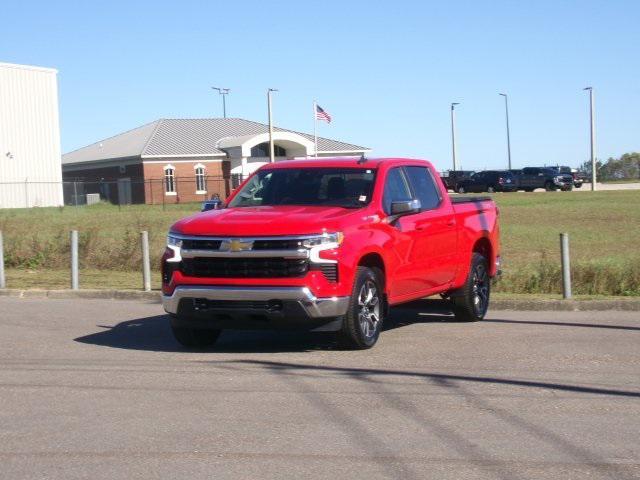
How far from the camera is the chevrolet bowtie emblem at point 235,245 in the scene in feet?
32.4

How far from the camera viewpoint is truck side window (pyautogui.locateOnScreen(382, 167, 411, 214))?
11086 mm

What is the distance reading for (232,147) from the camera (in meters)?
73.8

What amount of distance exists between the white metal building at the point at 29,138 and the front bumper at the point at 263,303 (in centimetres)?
5546

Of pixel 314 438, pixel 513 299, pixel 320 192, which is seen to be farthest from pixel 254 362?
pixel 513 299

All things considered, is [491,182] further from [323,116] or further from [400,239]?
[400,239]

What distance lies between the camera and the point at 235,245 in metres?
9.93

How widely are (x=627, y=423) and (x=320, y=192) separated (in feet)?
15.9

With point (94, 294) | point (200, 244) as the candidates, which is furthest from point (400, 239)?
point (94, 294)

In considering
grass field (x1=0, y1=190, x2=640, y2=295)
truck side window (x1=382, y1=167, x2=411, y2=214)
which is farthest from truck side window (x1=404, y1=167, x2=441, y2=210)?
grass field (x1=0, y1=190, x2=640, y2=295)

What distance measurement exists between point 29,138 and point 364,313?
58.3 meters

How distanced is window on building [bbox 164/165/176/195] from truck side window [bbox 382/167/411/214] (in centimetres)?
6125

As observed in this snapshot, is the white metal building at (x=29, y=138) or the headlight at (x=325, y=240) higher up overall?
the white metal building at (x=29, y=138)

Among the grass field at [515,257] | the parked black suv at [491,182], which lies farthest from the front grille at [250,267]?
the parked black suv at [491,182]

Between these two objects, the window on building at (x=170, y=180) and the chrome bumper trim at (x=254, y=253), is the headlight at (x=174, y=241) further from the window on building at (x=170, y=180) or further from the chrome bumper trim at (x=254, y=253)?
the window on building at (x=170, y=180)
